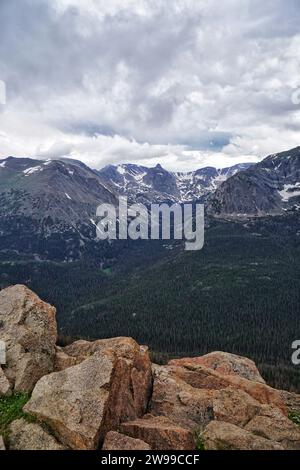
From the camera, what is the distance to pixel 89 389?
31.4 metres

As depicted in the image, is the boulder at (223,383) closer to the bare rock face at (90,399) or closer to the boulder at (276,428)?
the boulder at (276,428)

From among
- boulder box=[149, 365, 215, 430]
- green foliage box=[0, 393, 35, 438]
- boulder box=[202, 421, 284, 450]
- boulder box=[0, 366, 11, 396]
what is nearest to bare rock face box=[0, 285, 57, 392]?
boulder box=[0, 366, 11, 396]

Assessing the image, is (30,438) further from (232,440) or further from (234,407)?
(234,407)

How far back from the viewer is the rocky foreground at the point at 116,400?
28438mm

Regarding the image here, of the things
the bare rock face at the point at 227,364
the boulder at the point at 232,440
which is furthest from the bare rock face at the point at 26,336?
the bare rock face at the point at 227,364

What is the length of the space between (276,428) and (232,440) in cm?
537

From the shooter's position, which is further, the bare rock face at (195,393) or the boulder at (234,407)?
the bare rock face at (195,393)

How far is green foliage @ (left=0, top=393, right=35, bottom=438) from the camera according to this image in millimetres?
29500

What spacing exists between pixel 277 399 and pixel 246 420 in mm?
9824

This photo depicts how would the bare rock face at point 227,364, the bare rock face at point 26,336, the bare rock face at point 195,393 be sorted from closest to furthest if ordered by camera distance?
1. the bare rock face at point 195,393
2. the bare rock face at point 26,336
3. the bare rock face at point 227,364

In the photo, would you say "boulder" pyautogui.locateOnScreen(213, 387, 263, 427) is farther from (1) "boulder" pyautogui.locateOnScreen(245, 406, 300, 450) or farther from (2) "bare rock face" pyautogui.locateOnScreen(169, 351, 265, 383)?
(2) "bare rock face" pyautogui.locateOnScreen(169, 351, 265, 383)

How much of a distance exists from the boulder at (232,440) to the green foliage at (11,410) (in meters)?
13.5

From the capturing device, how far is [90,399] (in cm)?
3050
